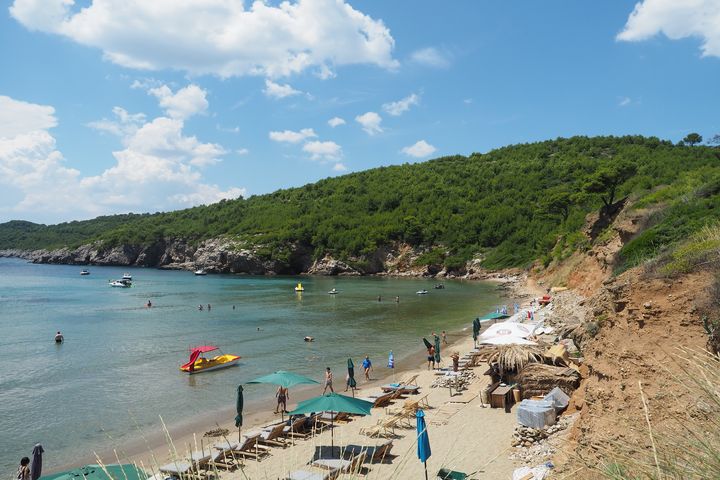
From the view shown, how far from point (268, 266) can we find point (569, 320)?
85.8 m

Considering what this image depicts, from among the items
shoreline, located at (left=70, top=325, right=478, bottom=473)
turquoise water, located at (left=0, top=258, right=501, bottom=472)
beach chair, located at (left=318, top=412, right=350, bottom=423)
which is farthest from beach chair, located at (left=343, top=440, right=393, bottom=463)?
turquoise water, located at (left=0, top=258, right=501, bottom=472)

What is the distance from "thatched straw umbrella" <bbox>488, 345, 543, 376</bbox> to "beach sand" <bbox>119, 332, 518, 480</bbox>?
5.06 ft

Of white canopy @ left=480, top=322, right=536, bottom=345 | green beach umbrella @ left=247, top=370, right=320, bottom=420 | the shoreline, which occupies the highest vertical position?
white canopy @ left=480, top=322, right=536, bottom=345

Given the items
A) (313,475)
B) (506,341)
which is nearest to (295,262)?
(506,341)

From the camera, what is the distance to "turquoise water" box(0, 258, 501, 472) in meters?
17.7

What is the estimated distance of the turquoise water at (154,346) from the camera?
17.7 meters

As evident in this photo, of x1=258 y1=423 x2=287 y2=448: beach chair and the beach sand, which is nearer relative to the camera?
the beach sand

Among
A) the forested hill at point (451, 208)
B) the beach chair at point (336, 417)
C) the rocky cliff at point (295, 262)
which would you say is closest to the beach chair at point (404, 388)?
the beach chair at point (336, 417)

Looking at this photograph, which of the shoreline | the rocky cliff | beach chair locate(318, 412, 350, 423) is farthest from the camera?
the rocky cliff

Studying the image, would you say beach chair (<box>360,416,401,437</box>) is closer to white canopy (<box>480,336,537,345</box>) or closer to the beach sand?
the beach sand

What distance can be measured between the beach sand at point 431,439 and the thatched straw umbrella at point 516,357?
1.54m

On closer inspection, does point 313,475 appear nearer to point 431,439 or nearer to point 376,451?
point 376,451

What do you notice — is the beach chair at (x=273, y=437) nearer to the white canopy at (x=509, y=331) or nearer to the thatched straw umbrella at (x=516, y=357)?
the thatched straw umbrella at (x=516, y=357)

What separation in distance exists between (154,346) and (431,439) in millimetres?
23456
